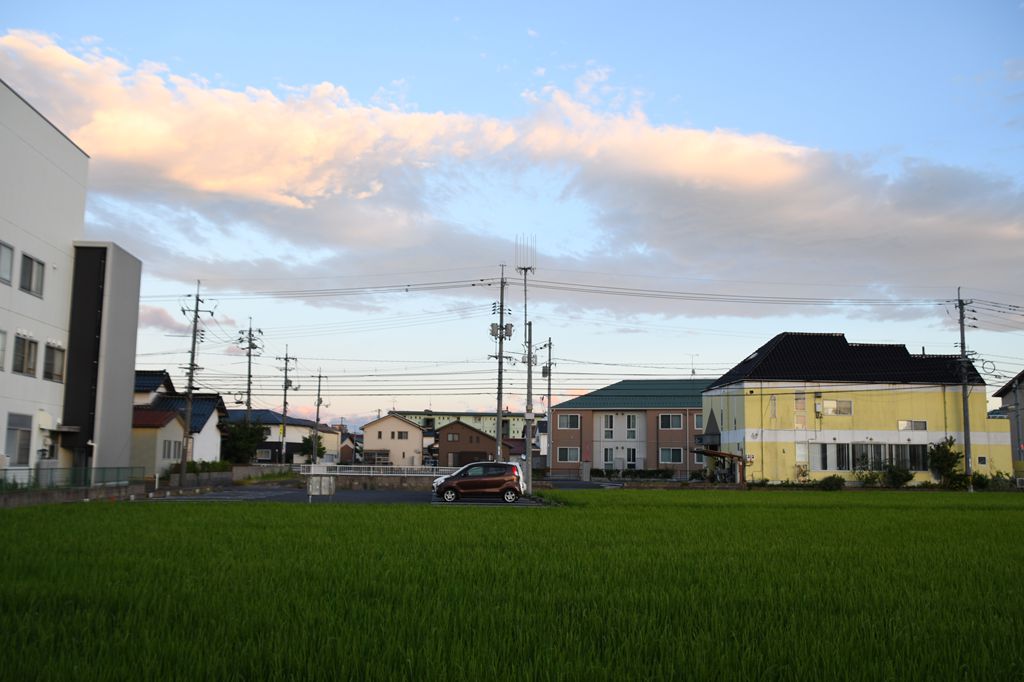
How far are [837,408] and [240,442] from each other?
40.6 m

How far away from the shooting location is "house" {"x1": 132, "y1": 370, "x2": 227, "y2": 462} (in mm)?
57491

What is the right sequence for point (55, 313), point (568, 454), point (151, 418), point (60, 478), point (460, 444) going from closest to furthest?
point (60, 478)
point (55, 313)
point (151, 418)
point (568, 454)
point (460, 444)

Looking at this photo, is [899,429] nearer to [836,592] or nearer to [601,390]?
[601,390]

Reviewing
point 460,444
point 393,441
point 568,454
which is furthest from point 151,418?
point 393,441

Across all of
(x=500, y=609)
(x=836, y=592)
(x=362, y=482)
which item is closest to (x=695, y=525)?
(x=836, y=592)

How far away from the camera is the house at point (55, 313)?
28.4 meters

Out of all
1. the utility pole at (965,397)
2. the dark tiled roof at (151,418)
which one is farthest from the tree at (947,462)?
the dark tiled roof at (151,418)

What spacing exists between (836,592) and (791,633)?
251cm

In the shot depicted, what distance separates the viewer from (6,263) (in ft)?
92.7

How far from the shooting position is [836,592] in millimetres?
→ 8750

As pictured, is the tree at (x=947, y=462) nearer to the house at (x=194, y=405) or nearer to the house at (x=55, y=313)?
the house at (x=55, y=313)

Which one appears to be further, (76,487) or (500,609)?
(76,487)

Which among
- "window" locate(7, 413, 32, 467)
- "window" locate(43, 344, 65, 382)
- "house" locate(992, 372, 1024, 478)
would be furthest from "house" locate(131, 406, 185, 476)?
"house" locate(992, 372, 1024, 478)

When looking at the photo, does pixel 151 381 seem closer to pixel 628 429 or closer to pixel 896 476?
pixel 628 429
